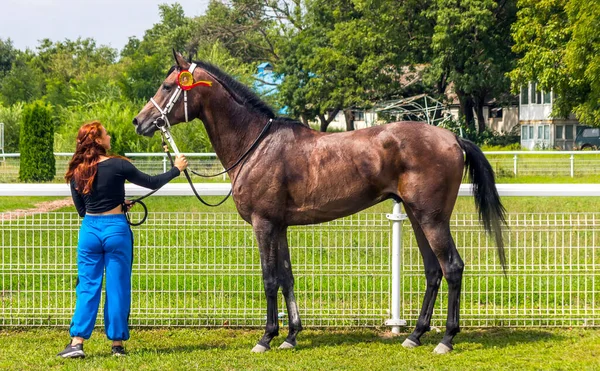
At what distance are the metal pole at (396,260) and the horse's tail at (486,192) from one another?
2.29 ft

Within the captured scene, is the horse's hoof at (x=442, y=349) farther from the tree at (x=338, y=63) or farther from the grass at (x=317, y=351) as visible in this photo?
the tree at (x=338, y=63)

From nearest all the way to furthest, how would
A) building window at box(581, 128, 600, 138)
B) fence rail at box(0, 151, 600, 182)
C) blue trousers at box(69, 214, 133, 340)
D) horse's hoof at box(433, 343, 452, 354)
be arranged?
blue trousers at box(69, 214, 133, 340)
horse's hoof at box(433, 343, 452, 354)
fence rail at box(0, 151, 600, 182)
building window at box(581, 128, 600, 138)

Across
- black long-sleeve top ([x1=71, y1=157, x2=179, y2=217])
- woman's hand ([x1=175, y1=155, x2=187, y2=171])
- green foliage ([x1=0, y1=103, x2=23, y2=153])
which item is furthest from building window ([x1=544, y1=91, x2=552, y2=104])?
black long-sleeve top ([x1=71, y1=157, x2=179, y2=217])

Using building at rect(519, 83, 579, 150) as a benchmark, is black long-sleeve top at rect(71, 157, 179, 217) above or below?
below

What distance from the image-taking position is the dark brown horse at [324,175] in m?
6.80

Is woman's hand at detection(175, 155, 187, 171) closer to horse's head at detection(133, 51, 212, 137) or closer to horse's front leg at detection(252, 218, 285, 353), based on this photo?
horse's head at detection(133, 51, 212, 137)

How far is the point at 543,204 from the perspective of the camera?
16.5 meters

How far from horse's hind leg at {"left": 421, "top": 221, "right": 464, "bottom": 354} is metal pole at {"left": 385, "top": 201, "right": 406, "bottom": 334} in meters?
0.59

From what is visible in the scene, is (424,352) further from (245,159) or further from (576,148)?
(576,148)

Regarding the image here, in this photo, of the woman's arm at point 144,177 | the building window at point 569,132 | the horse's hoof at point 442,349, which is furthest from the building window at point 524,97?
the woman's arm at point 144,177

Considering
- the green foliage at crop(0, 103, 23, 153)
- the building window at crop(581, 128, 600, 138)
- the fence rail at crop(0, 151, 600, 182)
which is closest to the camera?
the fence rail at crop(0, 151, 600, 182)

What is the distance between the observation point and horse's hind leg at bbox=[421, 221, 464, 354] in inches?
268

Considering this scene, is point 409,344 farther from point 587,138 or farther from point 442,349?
point 587,138

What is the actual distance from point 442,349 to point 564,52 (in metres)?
29.2
